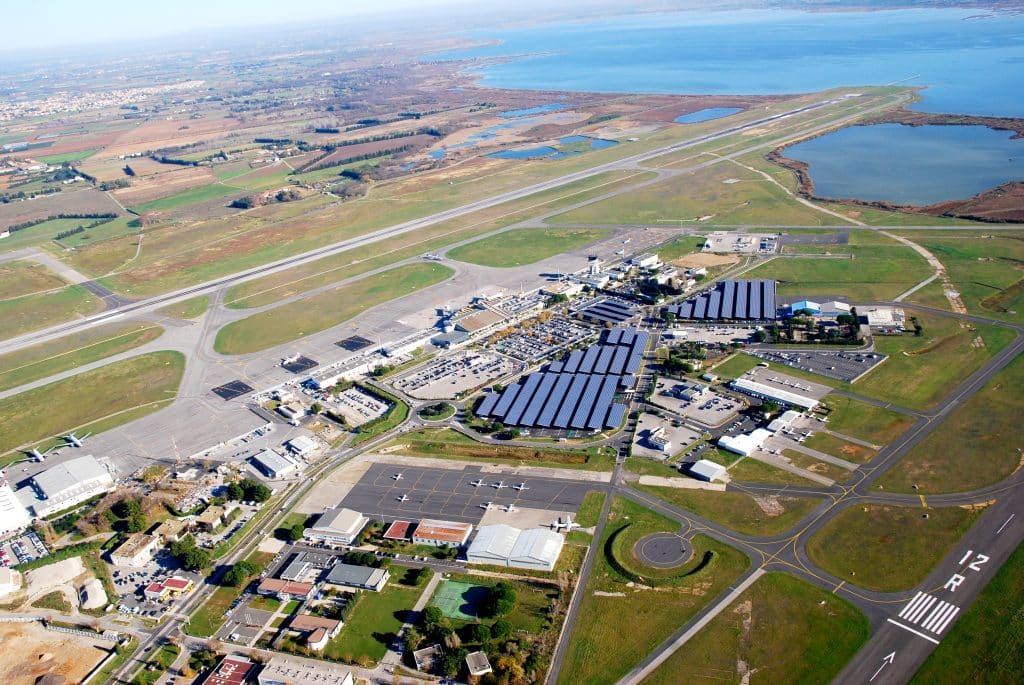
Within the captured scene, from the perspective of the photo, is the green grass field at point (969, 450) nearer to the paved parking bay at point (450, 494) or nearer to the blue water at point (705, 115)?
the paved parking bay at point (450, 494)

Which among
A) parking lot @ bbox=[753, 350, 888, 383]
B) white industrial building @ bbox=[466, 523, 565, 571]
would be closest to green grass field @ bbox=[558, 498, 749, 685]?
white industrial building @ bbox=[466, 523, 565, 571]

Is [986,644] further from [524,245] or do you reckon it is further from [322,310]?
[524,245]

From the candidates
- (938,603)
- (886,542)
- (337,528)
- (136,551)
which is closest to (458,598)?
(337,528)

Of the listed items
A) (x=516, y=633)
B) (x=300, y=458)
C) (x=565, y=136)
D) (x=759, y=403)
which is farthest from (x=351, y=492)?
(x=565, y=136)

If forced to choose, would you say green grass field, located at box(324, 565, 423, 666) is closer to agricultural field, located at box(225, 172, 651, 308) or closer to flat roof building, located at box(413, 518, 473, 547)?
flat roof building, located at box(413, 518, 473, 547)

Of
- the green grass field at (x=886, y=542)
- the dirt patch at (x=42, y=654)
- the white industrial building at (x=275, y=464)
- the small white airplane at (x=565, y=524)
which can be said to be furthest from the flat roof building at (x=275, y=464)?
the green grass field at (x=886, y=542)
